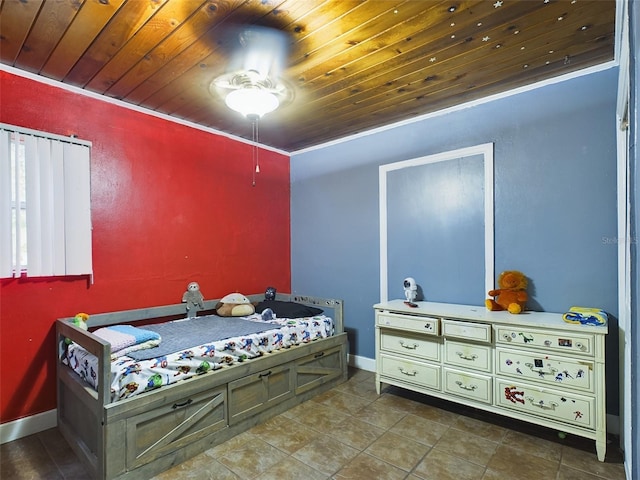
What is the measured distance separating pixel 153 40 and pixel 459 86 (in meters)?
2.09

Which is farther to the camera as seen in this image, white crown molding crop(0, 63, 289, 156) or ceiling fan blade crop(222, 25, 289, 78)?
white crown molding crop(0, 63, 289, 156)

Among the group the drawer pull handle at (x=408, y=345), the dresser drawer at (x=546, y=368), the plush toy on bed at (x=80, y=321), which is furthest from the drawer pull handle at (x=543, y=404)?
the plush toy on bed at (x=80, y=321)

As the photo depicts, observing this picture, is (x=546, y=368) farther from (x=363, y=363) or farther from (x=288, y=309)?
(x=288, y=309)

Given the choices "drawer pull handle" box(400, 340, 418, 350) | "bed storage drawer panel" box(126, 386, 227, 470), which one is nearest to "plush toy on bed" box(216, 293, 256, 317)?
"bed storage drawer panel" box(126, 386, 227, 470)

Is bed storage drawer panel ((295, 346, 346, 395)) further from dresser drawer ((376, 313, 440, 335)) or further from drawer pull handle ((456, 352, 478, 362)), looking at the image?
drawer pull handle ((456, 352, 478, 362))

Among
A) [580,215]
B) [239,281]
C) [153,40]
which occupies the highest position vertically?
[153,40]

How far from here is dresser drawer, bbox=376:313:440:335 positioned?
2564 millimetres

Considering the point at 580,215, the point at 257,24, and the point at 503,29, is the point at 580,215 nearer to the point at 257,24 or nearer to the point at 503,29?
the point at 503,29

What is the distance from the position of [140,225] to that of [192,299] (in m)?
0.79

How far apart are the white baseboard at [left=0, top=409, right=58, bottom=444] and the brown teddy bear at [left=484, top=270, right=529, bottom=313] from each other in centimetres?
321

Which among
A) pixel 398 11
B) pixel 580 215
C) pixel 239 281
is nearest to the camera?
pixel 398 11

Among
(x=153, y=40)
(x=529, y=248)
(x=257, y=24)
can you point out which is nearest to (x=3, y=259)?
(x=153, y=40)

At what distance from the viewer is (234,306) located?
3.29 m

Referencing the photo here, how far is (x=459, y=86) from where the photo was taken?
2.59 m
